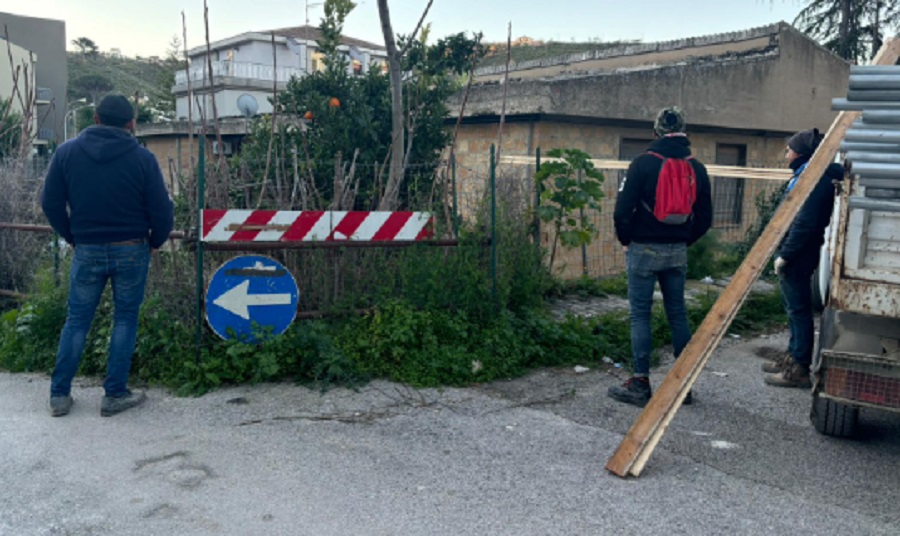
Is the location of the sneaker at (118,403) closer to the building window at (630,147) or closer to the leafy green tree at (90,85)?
the building window at (630,147)

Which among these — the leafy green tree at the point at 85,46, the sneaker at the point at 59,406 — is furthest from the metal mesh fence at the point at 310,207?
the leafy green tree at the point at 85,46

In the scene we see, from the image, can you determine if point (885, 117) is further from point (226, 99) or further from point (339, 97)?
point (226, 99)

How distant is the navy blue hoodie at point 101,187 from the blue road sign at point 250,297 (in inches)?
32.1

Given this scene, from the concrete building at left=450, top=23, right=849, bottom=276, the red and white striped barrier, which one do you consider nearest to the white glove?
the red and white striped barrier

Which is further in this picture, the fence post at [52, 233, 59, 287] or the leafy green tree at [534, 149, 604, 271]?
the leafy green tree at [534, 149, 604, 271]

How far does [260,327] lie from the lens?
6.05 meters

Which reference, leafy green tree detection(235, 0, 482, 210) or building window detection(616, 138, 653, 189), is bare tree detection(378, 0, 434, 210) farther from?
building window detection(616, 138, 653, 189)

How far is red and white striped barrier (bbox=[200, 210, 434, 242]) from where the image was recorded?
5.94 m

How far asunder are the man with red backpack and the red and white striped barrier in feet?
6.29

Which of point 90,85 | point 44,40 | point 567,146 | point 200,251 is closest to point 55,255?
point 200,251

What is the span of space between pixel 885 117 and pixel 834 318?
1396 mm

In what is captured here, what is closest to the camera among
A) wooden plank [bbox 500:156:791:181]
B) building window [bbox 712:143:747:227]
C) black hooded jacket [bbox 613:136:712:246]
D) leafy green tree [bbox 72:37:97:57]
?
black hooded jacket [bbox 613:136:712:246]

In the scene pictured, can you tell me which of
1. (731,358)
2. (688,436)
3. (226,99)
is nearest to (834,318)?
(688,436)

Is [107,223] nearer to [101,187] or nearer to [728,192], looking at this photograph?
[101,187]
